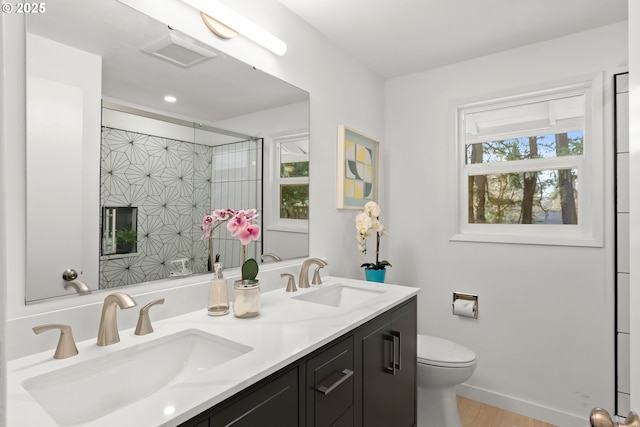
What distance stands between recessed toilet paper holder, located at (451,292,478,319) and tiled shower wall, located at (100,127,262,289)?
1691 millimetres

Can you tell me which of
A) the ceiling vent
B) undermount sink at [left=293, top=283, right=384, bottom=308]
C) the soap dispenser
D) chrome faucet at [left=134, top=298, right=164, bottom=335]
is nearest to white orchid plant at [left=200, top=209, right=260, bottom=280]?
the soap dispenser

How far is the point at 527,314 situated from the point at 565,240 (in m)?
0.53

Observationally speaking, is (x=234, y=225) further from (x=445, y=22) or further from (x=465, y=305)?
(x=465, y=305)

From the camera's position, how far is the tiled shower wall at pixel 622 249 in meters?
1.99

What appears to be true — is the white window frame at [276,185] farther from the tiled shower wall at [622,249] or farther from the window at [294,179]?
the tiled shower wall at [622,249]

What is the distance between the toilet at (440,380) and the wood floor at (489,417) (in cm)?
33

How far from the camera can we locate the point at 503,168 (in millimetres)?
2473

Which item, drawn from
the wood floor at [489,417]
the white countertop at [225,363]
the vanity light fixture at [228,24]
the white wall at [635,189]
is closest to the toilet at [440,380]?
the wood floor at [489,417]

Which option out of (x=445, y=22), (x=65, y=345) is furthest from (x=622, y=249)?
(x=65, y=345)

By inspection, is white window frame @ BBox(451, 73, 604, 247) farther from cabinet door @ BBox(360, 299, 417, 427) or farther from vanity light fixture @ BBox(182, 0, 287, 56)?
vanity light fixture @ BBox(182, 0, 287, 56)

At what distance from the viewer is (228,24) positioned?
1441mm

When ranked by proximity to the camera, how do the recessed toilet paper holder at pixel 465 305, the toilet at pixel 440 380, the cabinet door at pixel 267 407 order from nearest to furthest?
the cabinet door at pixel 267 407
the toilet at pixel 440 380
the recessed toilet paper holder at pixel 465 305

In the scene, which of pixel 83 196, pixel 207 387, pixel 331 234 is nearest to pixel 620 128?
pixel 331 234

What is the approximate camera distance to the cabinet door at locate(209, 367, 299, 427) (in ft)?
2.60
